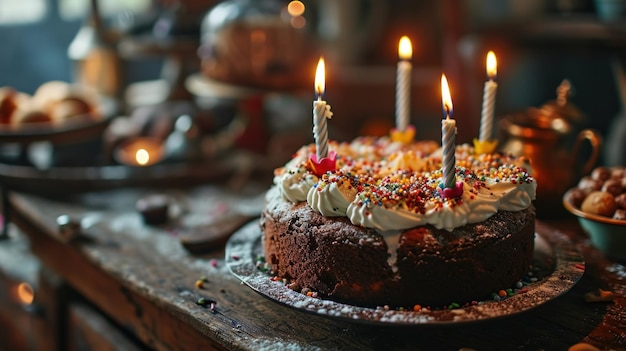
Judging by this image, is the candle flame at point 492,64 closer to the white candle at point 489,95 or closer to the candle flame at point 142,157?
the white candle at point 489,95

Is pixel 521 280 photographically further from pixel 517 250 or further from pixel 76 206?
pixel 76 206

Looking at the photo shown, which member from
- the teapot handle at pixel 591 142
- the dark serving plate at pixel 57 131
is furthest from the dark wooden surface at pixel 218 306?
the dark serving plate at pixel 57 131

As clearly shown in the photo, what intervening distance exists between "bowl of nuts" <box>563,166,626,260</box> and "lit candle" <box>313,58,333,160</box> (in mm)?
745

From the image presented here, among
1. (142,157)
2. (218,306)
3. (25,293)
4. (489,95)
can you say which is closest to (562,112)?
(489,95)

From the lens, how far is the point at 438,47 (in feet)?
17.7

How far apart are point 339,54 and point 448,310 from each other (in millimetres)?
4234

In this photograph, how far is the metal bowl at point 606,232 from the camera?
70.8 inches

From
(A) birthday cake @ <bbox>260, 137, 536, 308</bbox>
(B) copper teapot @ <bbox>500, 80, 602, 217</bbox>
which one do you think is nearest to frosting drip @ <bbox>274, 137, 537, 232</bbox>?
(A) birthday cake @ <bbox>260, 137, 536, 308</bbox>

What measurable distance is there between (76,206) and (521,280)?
1.80 m

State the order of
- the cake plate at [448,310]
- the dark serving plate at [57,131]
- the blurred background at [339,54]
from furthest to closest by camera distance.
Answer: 1. the blurred background at [339,54]
2. the dark serving plate at [57,131]
3. the cake plate at [448,310]

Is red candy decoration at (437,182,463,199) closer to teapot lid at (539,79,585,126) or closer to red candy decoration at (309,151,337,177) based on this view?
red candy decoration at (309,151,337,177)

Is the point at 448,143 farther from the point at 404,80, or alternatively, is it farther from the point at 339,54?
the point at 339,54

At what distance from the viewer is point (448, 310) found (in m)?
1.44

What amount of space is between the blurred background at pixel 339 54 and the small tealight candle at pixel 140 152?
380 millimetres
